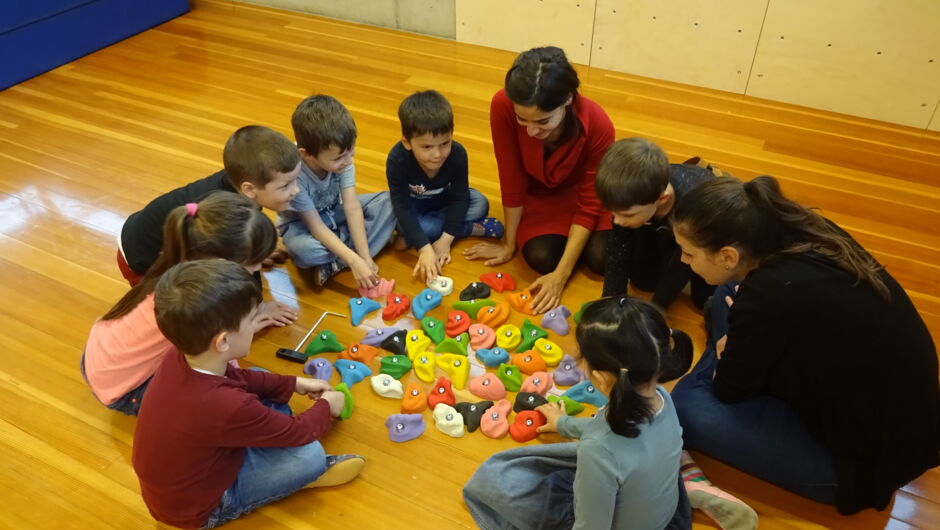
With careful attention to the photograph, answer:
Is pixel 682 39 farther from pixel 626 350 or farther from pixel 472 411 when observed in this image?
pixel 626 350

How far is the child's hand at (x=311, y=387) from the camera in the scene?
1.75m

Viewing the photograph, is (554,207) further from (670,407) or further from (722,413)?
(670,407)

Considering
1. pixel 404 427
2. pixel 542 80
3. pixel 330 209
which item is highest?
pixel 542 80

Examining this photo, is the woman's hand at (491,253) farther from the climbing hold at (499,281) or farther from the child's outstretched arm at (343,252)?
the child's outstretched arm at (343,252)

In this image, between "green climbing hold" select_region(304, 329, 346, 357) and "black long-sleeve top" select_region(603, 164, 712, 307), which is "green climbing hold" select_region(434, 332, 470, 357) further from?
"black long-sleeve top" select_region(603, 164, 712, 307)

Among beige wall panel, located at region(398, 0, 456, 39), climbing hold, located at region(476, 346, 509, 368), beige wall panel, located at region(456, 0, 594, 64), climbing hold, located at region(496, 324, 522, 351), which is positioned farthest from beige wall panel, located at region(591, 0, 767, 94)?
climbing hold, located at region(476, 346, 509, 368)

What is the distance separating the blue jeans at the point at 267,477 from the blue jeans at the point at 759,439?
3.11 ft

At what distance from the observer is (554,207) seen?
2340 millimetres

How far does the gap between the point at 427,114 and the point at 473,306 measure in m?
0.63

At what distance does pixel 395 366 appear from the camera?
1936 mm

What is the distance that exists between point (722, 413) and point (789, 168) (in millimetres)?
1680

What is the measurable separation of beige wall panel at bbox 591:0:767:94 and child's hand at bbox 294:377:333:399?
2.71m

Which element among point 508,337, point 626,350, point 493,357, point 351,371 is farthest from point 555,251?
point 626,350

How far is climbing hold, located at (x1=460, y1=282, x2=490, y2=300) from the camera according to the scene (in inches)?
86.9
